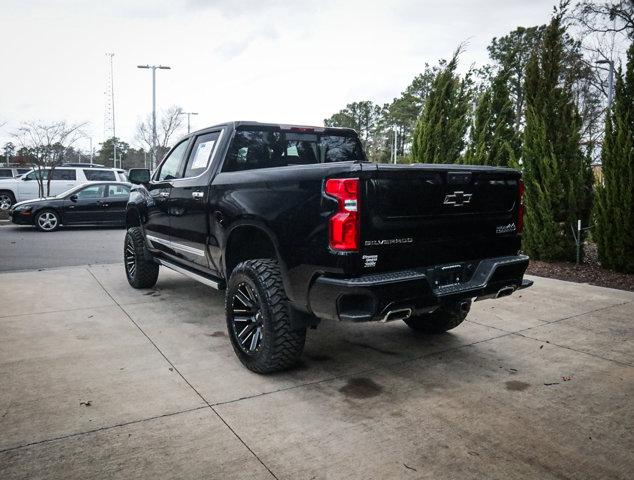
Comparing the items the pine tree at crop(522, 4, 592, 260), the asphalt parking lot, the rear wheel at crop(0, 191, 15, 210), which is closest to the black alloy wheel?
the asphalt parking lot

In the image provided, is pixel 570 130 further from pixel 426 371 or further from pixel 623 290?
pixel 426 371

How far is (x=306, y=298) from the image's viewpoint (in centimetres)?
318

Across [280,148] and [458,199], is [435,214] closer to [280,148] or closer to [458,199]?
[458,199]

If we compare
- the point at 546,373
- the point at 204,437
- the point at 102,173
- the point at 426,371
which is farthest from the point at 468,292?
the point at 102,173

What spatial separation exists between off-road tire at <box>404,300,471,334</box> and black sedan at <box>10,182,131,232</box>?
38.1 ft

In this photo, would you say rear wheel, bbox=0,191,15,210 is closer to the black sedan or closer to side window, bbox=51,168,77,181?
side window, bbox=51,168,77,181

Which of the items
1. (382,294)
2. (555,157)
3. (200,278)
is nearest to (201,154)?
(200,278)

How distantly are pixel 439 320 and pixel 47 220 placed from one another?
515 inches

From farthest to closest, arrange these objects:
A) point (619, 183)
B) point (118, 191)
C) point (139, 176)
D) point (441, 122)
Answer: point (118, 191) → point (441, 122) → point (619, 183) → point (139, 176)

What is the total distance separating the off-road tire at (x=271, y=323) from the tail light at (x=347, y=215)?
0.76 meters

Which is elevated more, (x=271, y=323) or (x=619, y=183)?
(x=619, y=183)

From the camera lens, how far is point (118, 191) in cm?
1487

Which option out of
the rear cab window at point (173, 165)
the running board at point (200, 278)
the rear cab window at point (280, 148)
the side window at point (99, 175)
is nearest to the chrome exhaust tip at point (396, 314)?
the running board at point (200, 278)

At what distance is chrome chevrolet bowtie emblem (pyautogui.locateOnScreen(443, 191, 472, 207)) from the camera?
331 centimetres
